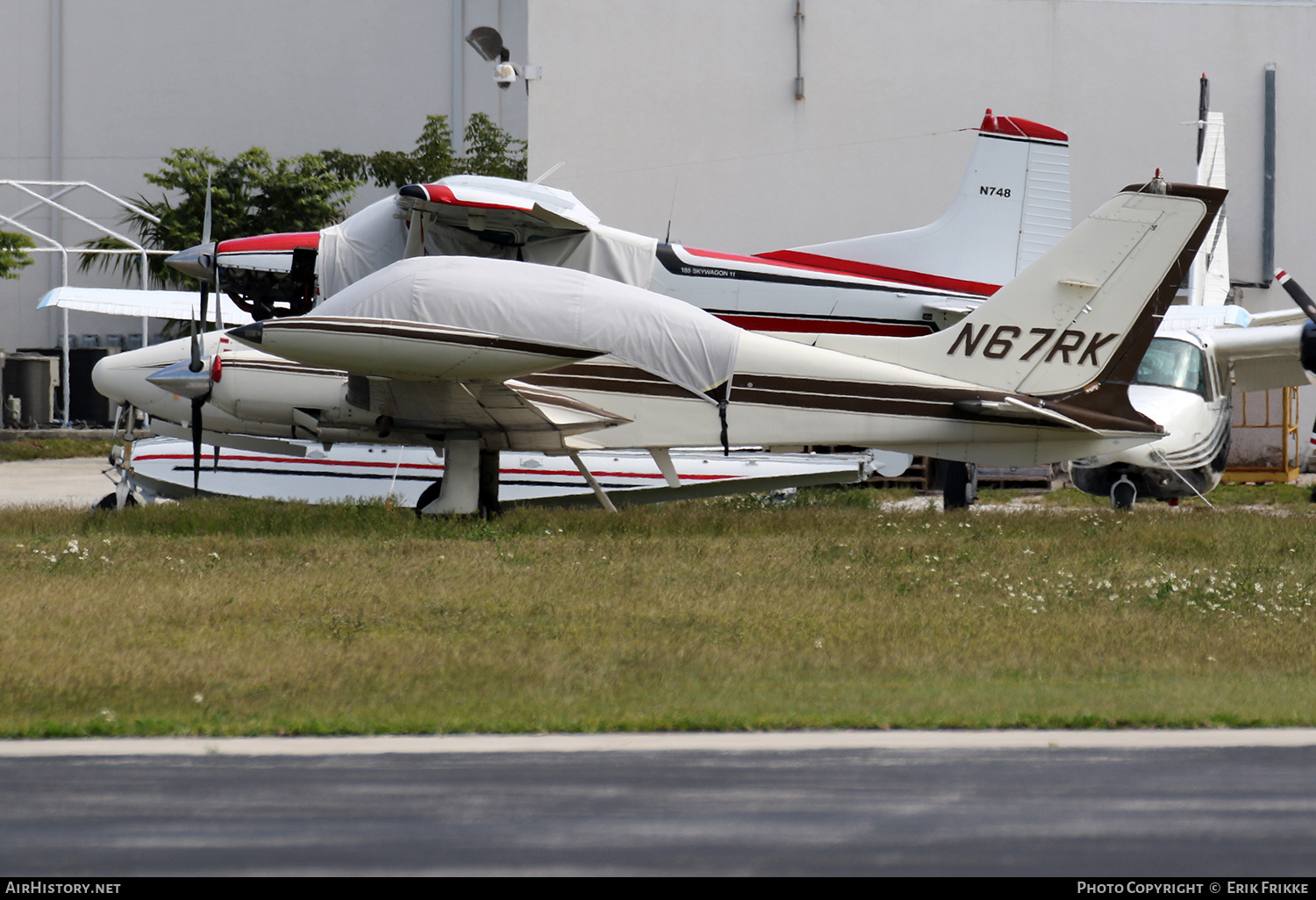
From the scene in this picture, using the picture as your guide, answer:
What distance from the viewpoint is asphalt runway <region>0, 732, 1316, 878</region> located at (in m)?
3.76

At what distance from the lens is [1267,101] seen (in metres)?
25.2

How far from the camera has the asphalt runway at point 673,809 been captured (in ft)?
12.3

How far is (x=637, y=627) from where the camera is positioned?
297 inches

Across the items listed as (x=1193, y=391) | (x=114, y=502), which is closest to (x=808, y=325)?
(x=1193, y=391)

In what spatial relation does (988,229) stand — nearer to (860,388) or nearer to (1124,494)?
(1124,494)

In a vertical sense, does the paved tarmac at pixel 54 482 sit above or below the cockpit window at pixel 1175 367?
below

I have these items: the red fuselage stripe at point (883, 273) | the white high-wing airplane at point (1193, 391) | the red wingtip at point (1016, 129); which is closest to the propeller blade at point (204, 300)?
the red fuselage stripe at point (883, 273)

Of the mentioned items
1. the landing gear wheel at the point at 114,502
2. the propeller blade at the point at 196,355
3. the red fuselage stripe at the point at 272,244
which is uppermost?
the red fuselage stripe at the point at 272,244

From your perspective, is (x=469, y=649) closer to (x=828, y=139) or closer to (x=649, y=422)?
(x=649, y=422)

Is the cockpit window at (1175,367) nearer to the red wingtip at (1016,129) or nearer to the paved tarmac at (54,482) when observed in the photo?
the red wingtip at (1016,129)

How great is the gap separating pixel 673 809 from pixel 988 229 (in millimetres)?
12746

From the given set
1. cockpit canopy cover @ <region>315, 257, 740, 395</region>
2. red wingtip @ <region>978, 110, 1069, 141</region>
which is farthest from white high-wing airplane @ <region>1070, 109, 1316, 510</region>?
cockpit canopy cover @ <region>315, 257, 740, 395</region>

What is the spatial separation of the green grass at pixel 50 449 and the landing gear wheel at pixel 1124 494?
868 inches

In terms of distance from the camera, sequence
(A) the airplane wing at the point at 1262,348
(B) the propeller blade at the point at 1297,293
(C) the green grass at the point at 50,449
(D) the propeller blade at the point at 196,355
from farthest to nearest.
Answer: (C) the green grass at the point at 50,449 < (A) the airplane wing at the point at 1262,348 < (B) the propeller blade at the point at 1297,293 < (D) the propeller blade at the point at 196,355
